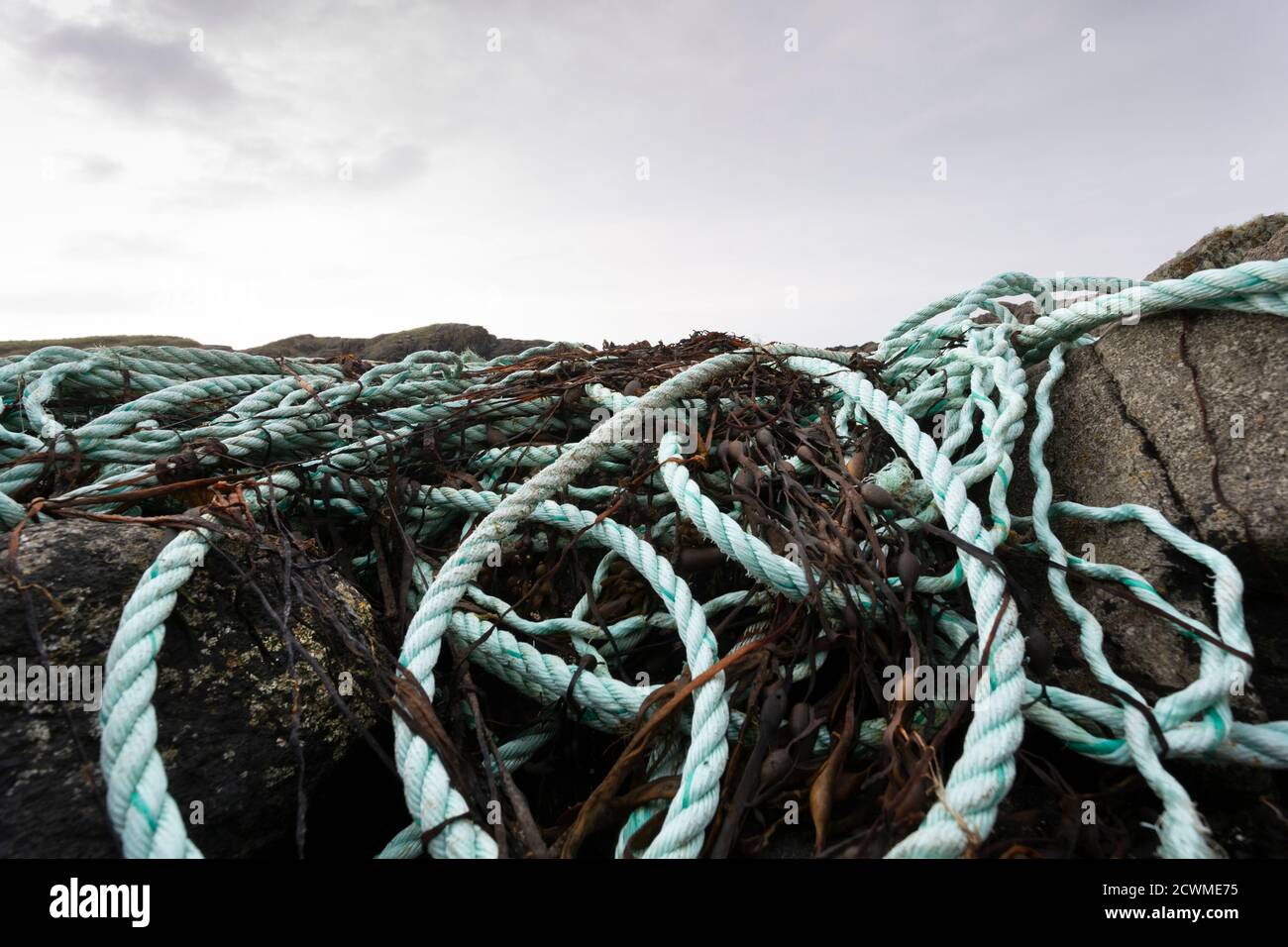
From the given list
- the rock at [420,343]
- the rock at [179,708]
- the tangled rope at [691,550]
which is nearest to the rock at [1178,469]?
the tangled rope at [691,550]

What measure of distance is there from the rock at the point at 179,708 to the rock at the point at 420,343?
464cm

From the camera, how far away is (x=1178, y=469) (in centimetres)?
168

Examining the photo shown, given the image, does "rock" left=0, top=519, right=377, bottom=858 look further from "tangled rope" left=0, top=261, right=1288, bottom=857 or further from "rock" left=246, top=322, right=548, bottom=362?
"rock" left=246, top=322, right=548, bottom=362

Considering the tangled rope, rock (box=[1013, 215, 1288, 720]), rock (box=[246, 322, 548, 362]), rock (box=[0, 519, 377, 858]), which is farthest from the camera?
rock (box=[246, 322, 548, 362])

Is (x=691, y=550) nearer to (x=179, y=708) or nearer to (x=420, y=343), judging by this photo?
(x=179, y=708)

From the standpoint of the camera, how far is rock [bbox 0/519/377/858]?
108cm

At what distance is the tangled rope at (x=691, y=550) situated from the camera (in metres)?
1.22

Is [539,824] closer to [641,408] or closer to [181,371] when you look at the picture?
[641,408]

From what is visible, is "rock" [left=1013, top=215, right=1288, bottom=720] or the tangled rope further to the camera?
"rock" [left=1013, top=215, right=1288, bottom=720]

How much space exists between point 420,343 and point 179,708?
17.5 feet

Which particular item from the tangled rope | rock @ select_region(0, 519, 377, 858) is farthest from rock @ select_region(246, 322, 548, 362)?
rock @ select_region(0, 519, 377, 858)

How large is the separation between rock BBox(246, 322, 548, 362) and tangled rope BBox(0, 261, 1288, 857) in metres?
3.35

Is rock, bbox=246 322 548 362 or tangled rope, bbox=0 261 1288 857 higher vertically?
rock, bbox=246 322 548 362

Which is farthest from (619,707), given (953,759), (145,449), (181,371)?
(181,371)
